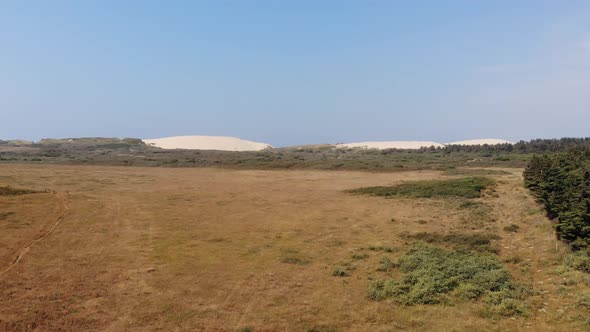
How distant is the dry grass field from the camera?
11.2 m

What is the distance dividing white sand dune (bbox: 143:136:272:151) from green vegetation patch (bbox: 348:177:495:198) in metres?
91.2

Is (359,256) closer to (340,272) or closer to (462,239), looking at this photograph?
(340,272)

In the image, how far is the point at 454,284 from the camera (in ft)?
44.0

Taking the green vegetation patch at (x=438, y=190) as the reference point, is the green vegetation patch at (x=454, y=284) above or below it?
below

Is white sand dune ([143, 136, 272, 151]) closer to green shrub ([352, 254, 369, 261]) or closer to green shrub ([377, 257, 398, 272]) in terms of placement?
green shrub ([352, 254, 369, 261])

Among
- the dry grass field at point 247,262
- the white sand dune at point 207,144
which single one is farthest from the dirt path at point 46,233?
the white sand dune at point 207,144

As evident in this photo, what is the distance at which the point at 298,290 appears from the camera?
1354 cm

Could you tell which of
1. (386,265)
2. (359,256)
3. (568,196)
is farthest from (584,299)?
(568,196)

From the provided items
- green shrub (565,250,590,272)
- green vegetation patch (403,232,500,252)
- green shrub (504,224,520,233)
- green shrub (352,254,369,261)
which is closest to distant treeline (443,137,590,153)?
green shrub (504,224,520,233)

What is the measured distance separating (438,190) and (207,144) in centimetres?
10555

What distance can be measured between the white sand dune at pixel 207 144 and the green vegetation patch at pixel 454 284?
112 meters

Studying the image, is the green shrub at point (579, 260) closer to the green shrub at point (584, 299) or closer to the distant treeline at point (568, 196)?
the distant treeline at point (568, 196)

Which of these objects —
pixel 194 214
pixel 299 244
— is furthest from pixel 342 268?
pixel 194 214

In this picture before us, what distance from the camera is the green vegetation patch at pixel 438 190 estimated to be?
109 ft
